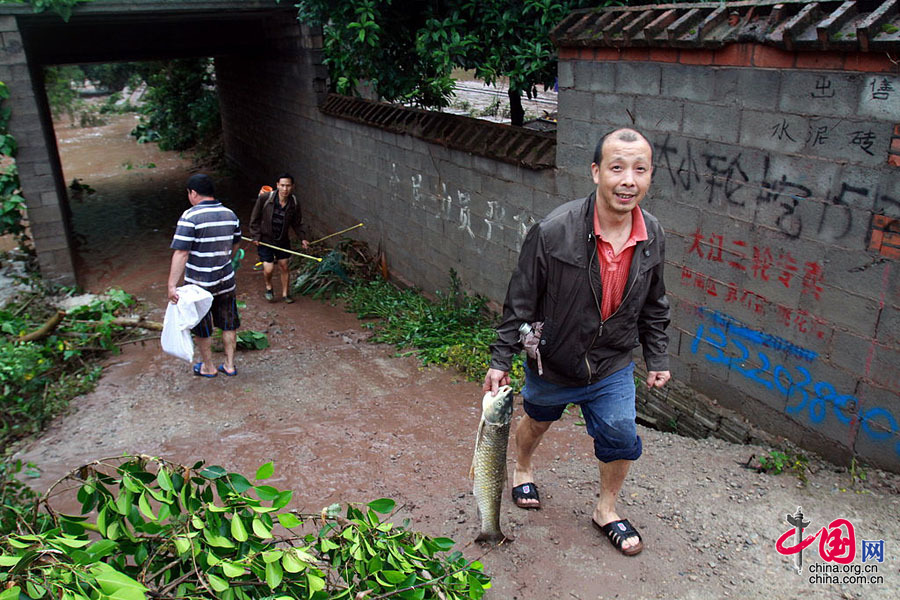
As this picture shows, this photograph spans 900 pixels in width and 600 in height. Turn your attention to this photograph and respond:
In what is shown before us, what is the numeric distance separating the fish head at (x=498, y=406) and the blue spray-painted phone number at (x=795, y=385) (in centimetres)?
194

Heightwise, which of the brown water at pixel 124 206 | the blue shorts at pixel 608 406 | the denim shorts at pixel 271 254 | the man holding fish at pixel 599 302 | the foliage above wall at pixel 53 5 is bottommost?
the brown water at pixel 124 206

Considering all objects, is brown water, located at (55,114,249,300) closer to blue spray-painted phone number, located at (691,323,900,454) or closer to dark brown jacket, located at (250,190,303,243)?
dark brown jacket, located at (250,190,303,243)

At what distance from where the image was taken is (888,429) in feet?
11.6

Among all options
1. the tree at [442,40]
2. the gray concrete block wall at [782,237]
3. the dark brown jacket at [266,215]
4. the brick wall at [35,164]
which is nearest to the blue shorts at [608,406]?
the gray concrete block wall at [782,237]

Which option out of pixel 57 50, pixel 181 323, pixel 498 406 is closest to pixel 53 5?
pixel 181 323

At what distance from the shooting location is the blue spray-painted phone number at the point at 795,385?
362cm

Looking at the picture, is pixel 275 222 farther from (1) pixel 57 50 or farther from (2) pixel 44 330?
(1) pixel 57 50

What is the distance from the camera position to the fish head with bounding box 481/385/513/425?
9.93 ft

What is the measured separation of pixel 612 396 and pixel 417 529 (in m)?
1.29

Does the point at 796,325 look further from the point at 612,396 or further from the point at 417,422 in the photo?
the point at 417,422

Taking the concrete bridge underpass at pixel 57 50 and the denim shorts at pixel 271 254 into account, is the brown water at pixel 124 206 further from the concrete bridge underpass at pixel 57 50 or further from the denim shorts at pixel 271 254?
the denim shorts at pixel 271 254

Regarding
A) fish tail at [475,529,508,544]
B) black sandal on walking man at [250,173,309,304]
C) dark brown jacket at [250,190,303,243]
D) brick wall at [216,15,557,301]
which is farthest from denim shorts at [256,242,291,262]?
fish tail at [475,529,508,544]

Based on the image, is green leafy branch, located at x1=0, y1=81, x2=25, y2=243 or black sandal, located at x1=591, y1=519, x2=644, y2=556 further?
green leafy branch, located at x1=0, y1=81, x2=25, y2=243

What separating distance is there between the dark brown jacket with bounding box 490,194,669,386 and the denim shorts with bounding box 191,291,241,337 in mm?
3600
